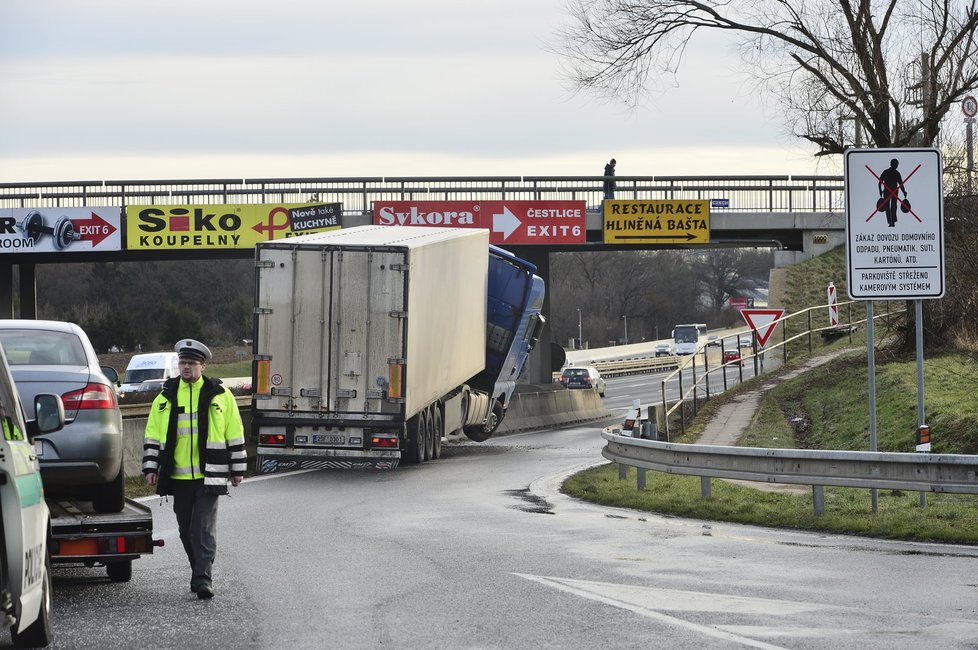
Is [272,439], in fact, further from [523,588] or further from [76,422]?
[523,588]

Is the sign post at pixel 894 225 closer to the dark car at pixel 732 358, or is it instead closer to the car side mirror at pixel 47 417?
the car side mirror at pixel 47 417

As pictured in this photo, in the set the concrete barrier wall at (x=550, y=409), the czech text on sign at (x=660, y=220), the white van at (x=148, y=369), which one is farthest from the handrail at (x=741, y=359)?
the white van at (x=148, y=369)

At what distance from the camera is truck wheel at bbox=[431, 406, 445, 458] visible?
23.9 meters

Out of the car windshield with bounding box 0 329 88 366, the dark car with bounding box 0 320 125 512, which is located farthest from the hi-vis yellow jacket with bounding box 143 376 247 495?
the car windshield with bounding box 0 329 88 366

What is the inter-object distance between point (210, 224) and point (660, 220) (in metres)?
13.3

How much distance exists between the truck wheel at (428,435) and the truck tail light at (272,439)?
318 cm

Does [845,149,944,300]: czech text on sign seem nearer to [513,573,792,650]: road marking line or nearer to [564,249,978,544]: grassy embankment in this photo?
[564,249,978,544]: grassy embankment

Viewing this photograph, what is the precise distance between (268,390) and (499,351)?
915 cm

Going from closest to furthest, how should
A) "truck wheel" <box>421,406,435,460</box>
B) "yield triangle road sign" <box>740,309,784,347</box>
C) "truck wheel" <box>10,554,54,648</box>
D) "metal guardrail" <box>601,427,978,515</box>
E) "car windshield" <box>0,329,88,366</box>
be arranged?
"truck wheel" <box>10,554,54,648</box>, "car windshield" <box>0,329,88,366</box>, "metal guardrail" <box>601,427,978,515</box>, "truck wheel" <box>421,406,435,460</box>, "yield triangle road sign" <box>740,309,784,347</box>

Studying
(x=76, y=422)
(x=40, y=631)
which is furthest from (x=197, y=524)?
(x=40, y=631)

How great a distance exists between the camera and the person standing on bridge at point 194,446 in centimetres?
976

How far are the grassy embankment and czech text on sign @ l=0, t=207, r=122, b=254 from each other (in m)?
20.6

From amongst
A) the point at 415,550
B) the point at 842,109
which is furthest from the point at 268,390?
the point at 842,109

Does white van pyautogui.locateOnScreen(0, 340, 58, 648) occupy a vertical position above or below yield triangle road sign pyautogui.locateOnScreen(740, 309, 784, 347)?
below
